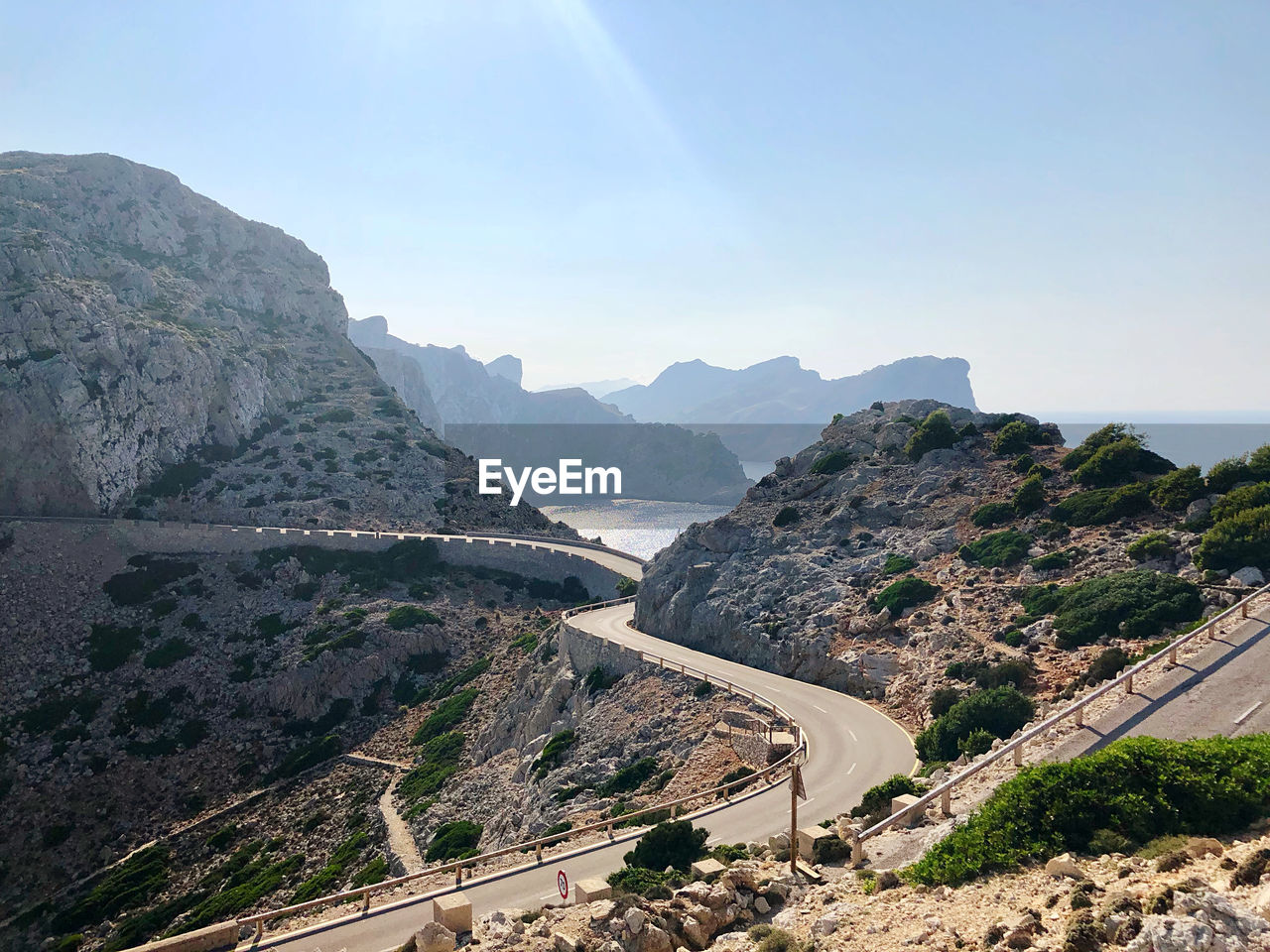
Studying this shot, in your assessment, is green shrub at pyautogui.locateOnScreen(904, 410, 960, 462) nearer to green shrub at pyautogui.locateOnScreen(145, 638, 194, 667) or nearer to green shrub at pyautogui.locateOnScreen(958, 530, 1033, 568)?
green shrub at pyautogui.locateOnScreen(958, 530, 1033, 568)

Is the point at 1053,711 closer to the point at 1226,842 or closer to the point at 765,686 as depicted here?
the point at 1226,842

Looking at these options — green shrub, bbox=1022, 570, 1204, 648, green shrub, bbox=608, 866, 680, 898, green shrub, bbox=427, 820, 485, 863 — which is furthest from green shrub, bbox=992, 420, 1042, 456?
green shrub, bbox=608, 866, 680, 898

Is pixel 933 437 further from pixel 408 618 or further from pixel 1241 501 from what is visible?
pixel 408 618

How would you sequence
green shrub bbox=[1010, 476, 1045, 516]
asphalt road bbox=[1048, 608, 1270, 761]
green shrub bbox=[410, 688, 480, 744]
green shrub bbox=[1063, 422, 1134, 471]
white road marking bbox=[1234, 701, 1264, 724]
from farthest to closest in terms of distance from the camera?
green shrub bbox=[410, 688, 480, 744] < green shrub bbox=[1063, 422, 1134, 471] < green shrub bbox=[1010, 476, 1045, 516] < white road marking bbox=[1234, 701, 1264, 724] < asphalt road bbox=[1048, 608, 1270, 761]

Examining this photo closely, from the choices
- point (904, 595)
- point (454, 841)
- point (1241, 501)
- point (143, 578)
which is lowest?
point (454, 841)

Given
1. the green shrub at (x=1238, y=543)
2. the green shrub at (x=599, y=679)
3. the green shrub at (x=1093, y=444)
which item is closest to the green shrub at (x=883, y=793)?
the green shrub at (x=1238, y=543)

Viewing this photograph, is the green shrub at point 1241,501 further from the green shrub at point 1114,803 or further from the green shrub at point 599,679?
the green shrub at point 599,679

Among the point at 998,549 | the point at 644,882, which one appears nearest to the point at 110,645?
the point at 644,882
